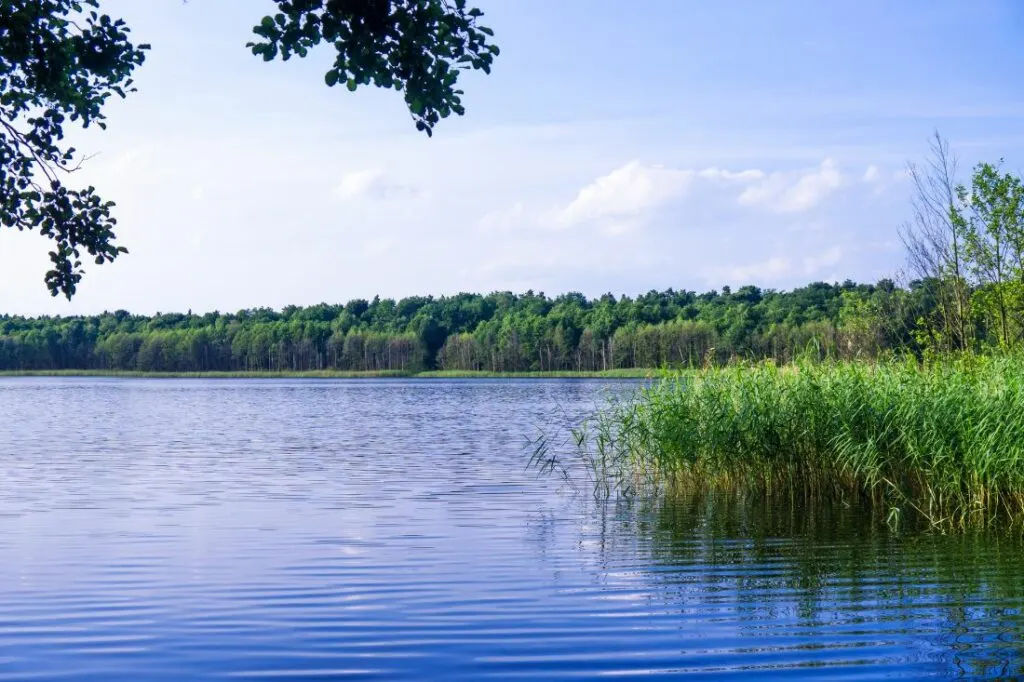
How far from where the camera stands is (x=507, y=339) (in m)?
131

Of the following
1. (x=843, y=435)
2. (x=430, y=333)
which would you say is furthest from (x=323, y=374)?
(x=843, y=435)

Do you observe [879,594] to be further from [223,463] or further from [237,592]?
[223,463]

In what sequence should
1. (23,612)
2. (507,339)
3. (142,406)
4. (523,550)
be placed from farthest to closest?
1. (507,339)
2. (142,406)
3. (523,550)
4. (23,612)

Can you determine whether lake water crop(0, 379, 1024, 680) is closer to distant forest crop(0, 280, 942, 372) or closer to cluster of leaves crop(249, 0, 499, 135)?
cluster of leaves crop(249, 0, 499, 135)

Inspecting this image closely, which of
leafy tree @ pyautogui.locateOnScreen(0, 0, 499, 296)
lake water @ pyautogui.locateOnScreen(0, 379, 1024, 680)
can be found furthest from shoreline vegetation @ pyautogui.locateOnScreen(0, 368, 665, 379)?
leafy tree @ pyautogui.locateOnScreen(0, 0, 499, 296)

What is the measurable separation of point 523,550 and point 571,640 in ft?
13.0

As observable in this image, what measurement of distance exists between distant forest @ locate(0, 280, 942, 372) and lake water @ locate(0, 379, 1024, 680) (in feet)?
275

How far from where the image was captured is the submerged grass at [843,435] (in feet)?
40.0

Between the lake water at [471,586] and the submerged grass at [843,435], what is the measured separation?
743 mm

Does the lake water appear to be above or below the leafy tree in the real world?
→ below

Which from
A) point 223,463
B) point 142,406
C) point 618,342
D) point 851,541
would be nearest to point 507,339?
point 618,342

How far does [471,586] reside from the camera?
9.29 meters

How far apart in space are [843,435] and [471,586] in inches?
245

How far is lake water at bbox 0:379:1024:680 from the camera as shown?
6863 millimetres
